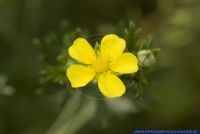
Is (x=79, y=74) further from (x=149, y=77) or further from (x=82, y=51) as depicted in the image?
(x=149, y=77)

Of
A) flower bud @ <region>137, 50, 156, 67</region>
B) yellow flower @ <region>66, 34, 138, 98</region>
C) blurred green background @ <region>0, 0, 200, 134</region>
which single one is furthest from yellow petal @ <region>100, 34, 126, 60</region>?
blurred green background @ <region>0, 0, 200, 134</region>

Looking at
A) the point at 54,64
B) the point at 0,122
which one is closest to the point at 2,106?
the point at 0,122

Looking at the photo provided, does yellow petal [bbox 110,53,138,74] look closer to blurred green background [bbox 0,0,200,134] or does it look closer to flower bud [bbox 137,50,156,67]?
flower bud [bbox 137,50,156,67]

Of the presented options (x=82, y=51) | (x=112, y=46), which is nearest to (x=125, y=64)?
(x=112, y=46)

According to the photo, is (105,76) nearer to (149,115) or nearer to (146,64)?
(146,64)

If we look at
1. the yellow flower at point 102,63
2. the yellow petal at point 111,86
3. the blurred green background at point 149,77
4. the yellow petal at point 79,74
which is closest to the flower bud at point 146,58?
the yellow flower at point 102,63

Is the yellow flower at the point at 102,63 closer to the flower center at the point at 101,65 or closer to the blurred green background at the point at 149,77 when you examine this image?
the flower center at the point at 101,65
